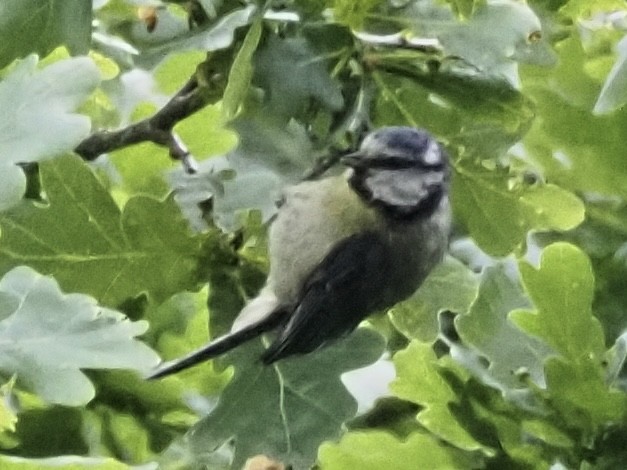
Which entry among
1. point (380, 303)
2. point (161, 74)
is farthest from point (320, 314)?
point (161, 74)

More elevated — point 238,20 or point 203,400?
point 238,20

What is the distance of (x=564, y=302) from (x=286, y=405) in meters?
0.11

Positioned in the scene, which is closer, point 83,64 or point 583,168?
point 83,64

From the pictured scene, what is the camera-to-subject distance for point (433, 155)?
33cm

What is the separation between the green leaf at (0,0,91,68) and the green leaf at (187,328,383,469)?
0.13m

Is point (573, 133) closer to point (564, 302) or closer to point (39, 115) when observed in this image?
point (564, 302)

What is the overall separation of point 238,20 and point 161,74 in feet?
0.33

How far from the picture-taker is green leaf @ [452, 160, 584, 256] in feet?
1.24

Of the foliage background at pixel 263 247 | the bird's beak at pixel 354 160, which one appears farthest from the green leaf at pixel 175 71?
the bird's beak at pixel 354 160

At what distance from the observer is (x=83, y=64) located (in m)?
0.32

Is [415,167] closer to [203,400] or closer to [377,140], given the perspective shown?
[377,140]

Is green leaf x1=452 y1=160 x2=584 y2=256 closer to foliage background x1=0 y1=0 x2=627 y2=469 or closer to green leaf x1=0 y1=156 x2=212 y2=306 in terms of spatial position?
foliage background x1=0 y1=0 x2=627 y2=469

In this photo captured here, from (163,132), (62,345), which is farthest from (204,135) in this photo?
(62,345)

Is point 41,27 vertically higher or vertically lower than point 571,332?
higher
